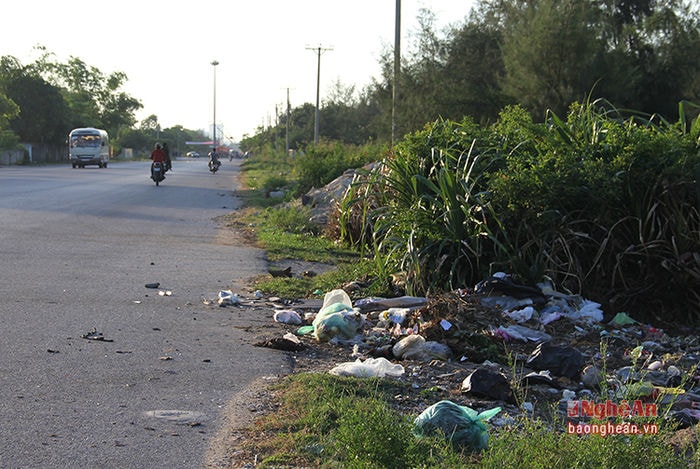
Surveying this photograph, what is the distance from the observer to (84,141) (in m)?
57.5

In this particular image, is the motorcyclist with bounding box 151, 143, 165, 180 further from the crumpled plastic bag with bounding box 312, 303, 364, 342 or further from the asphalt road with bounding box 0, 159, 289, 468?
the crumpled plastic bag with bounding box 312, 303, 364, 342

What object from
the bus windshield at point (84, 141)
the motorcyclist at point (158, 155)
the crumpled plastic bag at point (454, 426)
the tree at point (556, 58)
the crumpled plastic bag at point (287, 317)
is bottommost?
the crumpled plastic bag at point (287, 317)

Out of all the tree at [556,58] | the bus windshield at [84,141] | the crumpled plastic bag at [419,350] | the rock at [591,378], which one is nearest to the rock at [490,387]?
the rock at [591,378]

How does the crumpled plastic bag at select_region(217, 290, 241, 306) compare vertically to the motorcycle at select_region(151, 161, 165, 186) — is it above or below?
below

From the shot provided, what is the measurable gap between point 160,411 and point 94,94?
120m

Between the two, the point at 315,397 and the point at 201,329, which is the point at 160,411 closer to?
the point at 315,397

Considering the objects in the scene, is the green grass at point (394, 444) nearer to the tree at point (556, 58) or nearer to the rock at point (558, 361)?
the rock at point (558, 361)

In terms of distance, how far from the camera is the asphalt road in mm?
4277

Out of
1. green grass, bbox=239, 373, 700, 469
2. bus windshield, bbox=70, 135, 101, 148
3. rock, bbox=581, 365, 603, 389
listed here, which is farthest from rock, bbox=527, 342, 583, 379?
bus windshield, bbox=70, 135, 101, 148

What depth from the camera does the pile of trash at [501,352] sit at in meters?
4.94

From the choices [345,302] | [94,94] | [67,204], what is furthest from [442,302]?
[94,94]

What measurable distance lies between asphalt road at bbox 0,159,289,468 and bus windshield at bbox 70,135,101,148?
150 ft

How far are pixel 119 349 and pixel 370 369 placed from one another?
1.93 m

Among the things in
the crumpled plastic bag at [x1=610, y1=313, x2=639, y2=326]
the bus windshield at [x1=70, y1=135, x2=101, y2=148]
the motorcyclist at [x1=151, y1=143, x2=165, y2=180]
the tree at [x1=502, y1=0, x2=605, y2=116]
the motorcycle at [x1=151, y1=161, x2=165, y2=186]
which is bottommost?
the crumpled plastic bag at [x1=610, y1=313, x2=639, y2=326]
